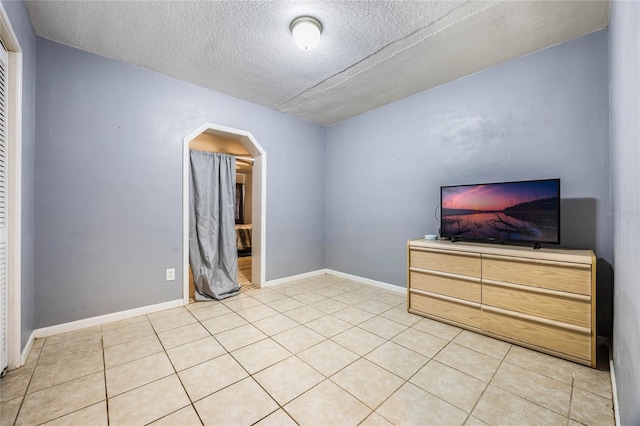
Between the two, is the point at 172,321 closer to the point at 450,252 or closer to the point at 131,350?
the point at 131,350

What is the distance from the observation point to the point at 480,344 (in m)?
2.10

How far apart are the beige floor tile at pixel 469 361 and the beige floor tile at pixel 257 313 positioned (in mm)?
1646

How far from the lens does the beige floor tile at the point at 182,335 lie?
214 cm

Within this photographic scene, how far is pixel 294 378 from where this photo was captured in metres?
1.68

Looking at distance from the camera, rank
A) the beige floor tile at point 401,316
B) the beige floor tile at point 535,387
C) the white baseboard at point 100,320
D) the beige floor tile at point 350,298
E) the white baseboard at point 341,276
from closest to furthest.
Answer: the beige floor tile at point 535,387
the white baseboard at point 100,320
the beige floor tile at point 401,316
the beige floor tile at point 350,298
the white baseboard at point 341,276

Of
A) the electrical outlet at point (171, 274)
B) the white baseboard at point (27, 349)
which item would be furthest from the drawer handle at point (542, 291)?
the white baseboard at point (27, 349)

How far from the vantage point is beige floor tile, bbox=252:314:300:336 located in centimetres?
237

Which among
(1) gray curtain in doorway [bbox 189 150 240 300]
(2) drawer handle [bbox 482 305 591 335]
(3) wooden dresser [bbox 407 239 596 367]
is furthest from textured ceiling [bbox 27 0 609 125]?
(2) drawer handle [bbox 482 305 591 335]

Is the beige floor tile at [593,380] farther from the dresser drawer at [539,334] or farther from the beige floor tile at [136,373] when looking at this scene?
the beige floor tile at [136,373]

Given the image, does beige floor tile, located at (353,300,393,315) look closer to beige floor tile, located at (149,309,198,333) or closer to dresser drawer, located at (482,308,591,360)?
dresser drawer, located at (482,308,591,360)

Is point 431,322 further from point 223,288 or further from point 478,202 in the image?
point 223,288

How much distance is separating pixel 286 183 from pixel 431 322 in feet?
8.67

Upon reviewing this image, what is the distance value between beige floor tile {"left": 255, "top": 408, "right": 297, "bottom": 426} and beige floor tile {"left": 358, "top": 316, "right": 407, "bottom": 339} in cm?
115

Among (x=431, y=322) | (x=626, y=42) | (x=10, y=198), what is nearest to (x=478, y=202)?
(x=431, y=322)
